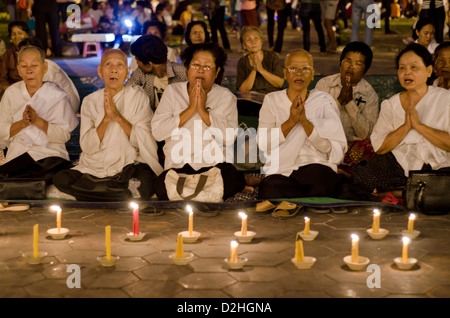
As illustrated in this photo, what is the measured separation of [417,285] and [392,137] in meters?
2.13

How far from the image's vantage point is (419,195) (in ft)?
18.6

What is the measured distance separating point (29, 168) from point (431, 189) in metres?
3.53

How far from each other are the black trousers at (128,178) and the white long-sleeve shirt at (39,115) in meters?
0.37

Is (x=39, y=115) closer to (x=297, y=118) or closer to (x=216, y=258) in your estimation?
(x=297, y=118)

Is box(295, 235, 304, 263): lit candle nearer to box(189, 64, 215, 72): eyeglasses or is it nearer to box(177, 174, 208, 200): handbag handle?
box(177, 174, 208, 200): handbag handle

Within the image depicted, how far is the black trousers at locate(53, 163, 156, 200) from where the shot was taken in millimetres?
6188

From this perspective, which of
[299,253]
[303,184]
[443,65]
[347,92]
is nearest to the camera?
[299,253]

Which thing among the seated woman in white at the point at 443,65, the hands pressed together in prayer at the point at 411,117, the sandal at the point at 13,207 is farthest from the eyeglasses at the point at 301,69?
the sandal at the point at 13,207

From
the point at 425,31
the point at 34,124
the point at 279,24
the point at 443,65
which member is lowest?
the point at 34,124

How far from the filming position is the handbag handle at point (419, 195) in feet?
18.5

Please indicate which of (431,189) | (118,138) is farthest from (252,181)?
(431,189)

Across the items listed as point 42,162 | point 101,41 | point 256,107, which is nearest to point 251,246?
point 42,162

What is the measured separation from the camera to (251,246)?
4.95 metres

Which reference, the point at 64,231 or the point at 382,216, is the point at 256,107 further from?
the point at 64,231
